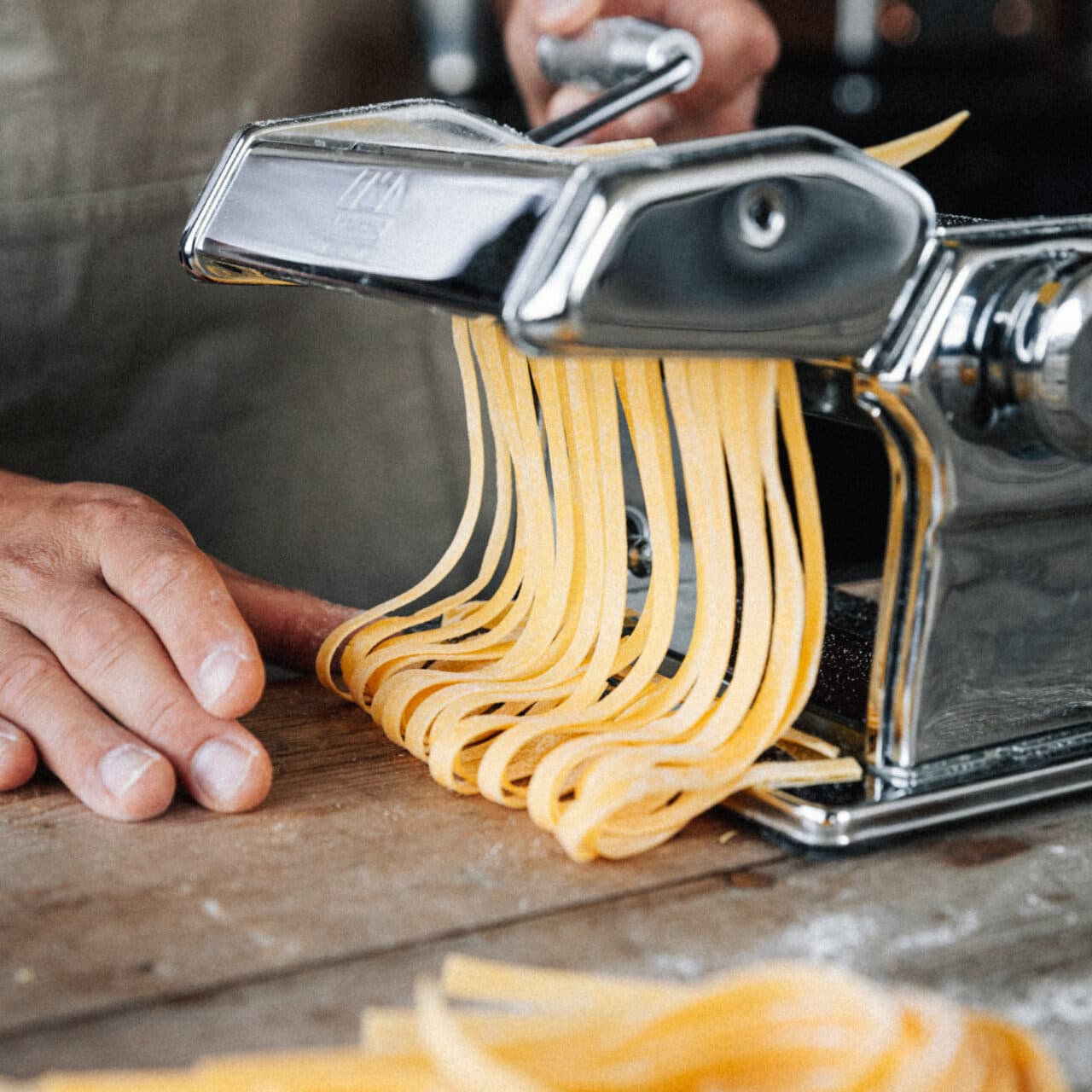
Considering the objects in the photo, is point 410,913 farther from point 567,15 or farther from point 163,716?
point 567,15

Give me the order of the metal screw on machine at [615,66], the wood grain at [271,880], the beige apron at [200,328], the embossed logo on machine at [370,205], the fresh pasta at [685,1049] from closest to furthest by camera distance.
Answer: the fresh pasta at [685,1049] → the wood grain at [271,880] → the embossed logo on machine at [370,205] → the metal screw on machine at [615,66] → the beige apron at [200,328]

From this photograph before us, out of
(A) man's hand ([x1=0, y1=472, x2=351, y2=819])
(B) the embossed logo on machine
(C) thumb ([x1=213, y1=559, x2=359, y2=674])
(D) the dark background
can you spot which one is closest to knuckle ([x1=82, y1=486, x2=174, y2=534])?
(A) man's hand ([x1=0, y1=472, x2=351, y2=819])

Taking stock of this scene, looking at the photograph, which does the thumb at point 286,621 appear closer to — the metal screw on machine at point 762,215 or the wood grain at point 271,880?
the wood grain at point 271,880

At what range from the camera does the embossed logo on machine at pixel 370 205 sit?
76cm

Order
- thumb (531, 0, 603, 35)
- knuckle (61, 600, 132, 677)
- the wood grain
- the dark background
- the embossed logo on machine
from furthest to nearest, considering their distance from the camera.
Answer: the dark background, thumb (531, 0, 603, 35), knuckle (61, 600, 132, 677), the embossed logo on machine, the wood grain

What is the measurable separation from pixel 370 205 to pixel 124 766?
1.07ft

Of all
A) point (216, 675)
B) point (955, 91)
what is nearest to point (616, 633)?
point (216, 675)

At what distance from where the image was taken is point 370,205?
0.78 meters

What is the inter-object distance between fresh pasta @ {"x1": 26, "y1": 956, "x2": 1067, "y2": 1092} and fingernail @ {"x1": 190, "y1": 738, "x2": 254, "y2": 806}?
0.23 meters

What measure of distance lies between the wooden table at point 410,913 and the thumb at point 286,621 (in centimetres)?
24

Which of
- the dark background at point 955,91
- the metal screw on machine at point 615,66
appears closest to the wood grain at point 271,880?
the metal screw on machine at point 615,66

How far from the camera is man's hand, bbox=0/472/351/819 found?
2.67ft

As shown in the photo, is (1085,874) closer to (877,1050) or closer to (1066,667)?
(1066,667)

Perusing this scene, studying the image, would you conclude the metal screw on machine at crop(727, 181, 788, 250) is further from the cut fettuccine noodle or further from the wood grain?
the wood grain
